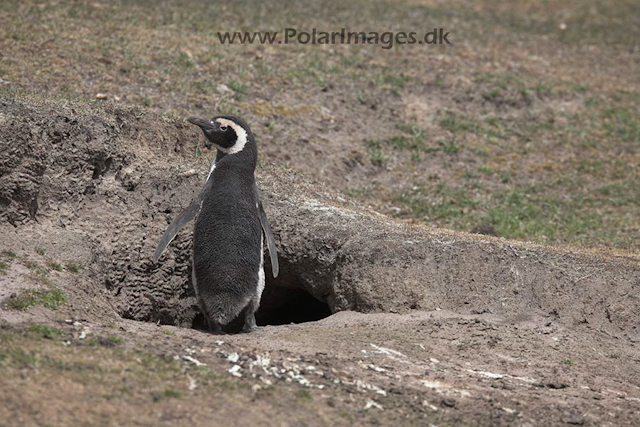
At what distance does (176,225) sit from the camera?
294 inches

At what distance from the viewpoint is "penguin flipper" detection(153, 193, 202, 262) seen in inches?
289

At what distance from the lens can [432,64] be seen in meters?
15.7

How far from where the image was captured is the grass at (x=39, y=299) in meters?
6.08

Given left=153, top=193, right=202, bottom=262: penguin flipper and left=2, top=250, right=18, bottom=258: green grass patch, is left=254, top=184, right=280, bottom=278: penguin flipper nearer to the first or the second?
left=153, top=193, right=202, bottom=262: penguin flipper

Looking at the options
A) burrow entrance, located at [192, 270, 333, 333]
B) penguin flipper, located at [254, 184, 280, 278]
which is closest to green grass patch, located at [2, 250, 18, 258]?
penguin flipper, located at [254, 184, 280, 278]

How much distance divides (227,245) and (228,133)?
4.00ft

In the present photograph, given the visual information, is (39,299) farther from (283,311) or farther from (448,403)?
(283,311)

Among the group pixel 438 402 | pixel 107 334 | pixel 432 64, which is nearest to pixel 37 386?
pixel 107 334

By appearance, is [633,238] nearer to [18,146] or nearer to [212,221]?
[212,221]

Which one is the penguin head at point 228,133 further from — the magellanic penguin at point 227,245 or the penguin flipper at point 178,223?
the penguin flipper at point 178,223

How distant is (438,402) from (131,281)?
148 inches

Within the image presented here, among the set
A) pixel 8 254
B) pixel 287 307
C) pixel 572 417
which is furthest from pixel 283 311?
pixel 572 417

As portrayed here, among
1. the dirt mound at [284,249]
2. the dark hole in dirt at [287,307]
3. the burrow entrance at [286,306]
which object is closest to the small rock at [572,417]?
the dirt mound at [284,249]

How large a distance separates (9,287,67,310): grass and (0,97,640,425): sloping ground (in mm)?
17
